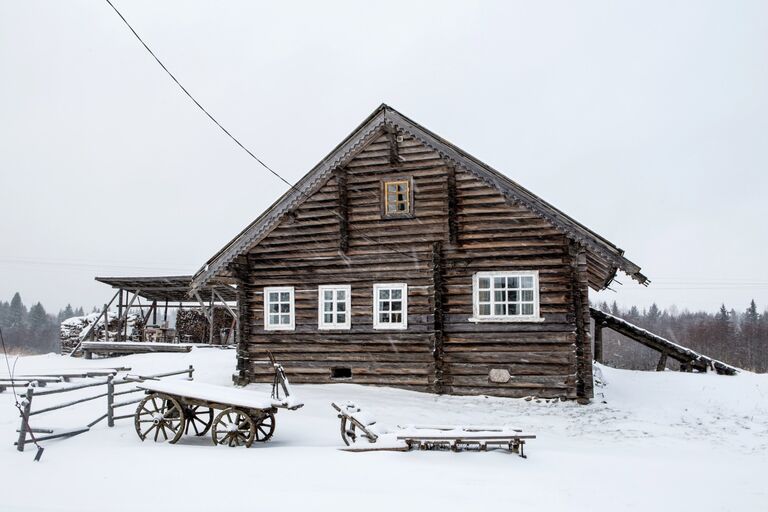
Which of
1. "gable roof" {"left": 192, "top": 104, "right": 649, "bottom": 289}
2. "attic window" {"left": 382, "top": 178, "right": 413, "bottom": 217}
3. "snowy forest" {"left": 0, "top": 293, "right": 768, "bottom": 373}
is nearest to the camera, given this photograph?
"gable roof" {"left": 192, "top": 104, "right": 649, "bottom": 289}

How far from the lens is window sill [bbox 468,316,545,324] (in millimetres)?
15828

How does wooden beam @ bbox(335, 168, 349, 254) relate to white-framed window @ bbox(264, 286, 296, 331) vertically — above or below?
above

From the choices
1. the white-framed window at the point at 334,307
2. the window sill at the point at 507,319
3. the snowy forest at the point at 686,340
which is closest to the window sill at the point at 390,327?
the white-framed window at the point at 334,307

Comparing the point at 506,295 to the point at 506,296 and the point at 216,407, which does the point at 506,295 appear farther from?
the point at 216,407

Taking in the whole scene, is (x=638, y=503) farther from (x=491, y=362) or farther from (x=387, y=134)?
(x=387, y=134)

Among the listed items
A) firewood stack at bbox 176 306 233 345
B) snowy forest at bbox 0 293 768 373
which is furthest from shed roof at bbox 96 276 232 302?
snowy forest at bbox 0 293 768 373

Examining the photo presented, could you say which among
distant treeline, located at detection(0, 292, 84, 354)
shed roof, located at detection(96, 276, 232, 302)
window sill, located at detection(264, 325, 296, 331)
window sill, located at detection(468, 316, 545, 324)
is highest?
shed roof, located at detection(96, 276, 232, 302)

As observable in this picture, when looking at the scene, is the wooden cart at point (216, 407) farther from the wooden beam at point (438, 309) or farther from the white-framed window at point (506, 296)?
the white-framed window at point (506, 296)

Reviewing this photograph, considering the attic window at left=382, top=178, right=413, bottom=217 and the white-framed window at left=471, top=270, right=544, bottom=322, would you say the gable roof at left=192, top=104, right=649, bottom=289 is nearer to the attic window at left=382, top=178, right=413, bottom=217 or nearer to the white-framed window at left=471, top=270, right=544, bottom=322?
the attic window at left=382, top=178, right=413, bottom=217

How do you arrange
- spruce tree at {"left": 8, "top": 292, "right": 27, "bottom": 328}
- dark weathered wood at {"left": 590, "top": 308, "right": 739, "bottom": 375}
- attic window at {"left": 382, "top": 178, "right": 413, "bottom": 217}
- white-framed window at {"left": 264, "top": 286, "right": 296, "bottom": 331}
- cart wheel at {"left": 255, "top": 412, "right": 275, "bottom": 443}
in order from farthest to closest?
spruce tree at {"left": 8, "top": 292, "right": 27, "bottom": 328} < dark weathered wood at {"left": 590, "top": 308, "right": 739, "bottom": 375} < white-framed window at {"left": 264, "top": 286, "right": 296, "bottom": 331} < attic window at {"left": 382, "top": 178, "right": 413, "bottom": 217} < cart wheel at {"left": 255, "top": 412, "right": 275, "bottom": 443}

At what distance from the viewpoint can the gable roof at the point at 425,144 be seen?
15.1 metres

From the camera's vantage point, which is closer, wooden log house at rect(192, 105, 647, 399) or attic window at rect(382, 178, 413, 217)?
wooden log house at rect(192, 105, 647, 399)

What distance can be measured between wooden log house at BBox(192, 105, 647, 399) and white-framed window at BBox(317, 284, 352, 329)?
0.04 meters

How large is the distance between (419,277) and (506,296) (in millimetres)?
2610
